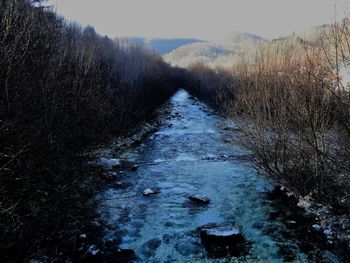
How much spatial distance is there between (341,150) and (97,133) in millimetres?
9029

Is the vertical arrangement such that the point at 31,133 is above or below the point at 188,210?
above

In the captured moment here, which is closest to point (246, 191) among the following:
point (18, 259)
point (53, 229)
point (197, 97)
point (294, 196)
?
point (294, 196)

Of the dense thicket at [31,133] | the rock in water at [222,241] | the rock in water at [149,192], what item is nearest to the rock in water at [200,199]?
the rock in water at [149,192]

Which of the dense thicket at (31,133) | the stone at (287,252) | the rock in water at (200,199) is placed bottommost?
the rock in water at (200,199)

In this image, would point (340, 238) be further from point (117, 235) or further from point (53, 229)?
point (53, 229)

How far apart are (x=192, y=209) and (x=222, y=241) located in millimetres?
1746

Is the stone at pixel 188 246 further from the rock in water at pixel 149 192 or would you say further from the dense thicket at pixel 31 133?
the rock in water at pixel 149 192

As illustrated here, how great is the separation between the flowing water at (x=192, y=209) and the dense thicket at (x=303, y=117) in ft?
3.26

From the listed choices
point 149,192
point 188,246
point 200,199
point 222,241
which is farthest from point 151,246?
point 149,192

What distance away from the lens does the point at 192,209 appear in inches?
308

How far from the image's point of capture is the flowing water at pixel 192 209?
5930 millimetres

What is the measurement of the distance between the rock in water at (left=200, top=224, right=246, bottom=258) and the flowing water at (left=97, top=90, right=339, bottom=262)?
15 cm

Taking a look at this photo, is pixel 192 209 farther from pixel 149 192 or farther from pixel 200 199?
pixel 149 192

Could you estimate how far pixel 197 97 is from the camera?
39.9 meters
